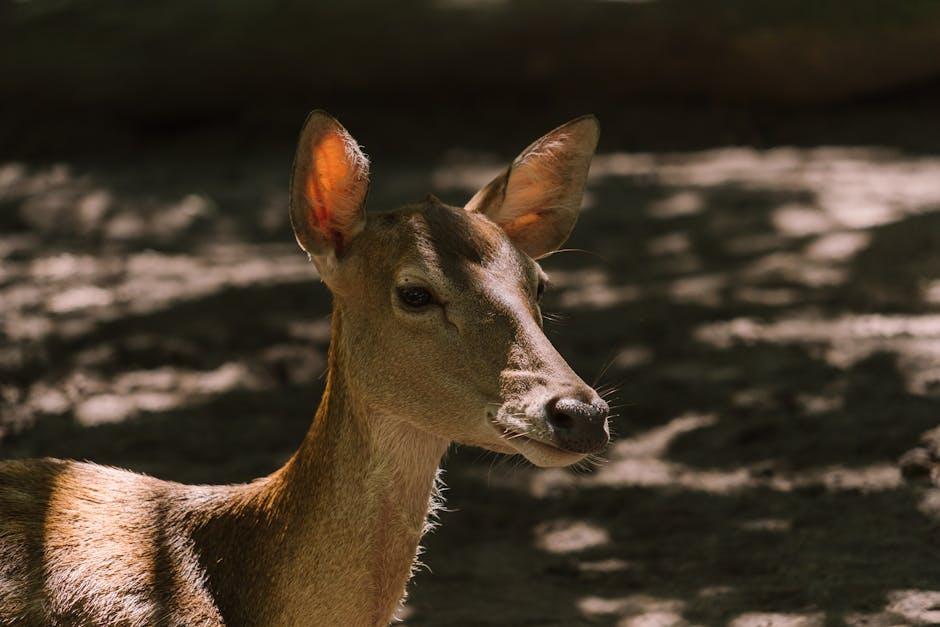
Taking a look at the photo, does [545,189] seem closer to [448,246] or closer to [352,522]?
[448,246]

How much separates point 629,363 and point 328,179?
337 cm

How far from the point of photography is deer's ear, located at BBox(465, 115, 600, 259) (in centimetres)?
474

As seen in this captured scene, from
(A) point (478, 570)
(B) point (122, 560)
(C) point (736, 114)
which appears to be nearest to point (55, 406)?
(A) point (478, 570)

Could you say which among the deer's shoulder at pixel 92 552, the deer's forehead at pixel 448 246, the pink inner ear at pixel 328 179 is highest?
the pink inner ear at pixel 328 179

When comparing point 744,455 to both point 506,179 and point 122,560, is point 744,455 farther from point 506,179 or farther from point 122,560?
point 122,560

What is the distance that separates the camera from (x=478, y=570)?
19.9ft

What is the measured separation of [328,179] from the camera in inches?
172

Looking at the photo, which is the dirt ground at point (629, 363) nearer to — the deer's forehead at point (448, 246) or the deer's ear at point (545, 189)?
the deer's ear at point (545, 189)

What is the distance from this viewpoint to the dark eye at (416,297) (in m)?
4.16

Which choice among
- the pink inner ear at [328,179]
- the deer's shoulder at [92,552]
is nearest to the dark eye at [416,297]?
the pink inner ear at [328,179]

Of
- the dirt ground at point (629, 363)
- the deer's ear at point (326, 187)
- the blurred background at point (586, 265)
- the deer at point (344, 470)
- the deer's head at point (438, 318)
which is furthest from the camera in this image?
the blurred background at point (586, 265)

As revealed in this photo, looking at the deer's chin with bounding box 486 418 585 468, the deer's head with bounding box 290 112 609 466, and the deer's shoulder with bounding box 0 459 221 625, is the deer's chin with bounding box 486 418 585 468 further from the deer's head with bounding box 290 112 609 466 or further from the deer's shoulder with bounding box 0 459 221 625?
the deer's shoulder with bounding box 0 459 221 625

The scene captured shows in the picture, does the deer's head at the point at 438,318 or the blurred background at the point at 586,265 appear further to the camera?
the blurred background at the point at 586,265

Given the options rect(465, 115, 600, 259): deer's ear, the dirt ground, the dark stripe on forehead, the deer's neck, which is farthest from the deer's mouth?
the dirt ground
